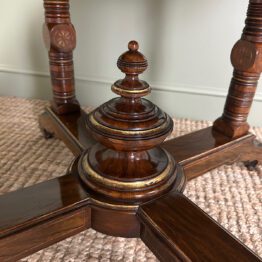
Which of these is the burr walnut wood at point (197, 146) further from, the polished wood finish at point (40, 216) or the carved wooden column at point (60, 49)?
the polished wood finish at point (40, 216)

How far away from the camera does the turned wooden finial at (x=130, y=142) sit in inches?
19.5

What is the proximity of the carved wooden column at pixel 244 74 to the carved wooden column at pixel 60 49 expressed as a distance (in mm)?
390

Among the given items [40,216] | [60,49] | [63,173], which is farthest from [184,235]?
[60,49]

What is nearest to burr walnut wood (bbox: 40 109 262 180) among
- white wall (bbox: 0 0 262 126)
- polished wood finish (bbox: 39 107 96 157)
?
polished wood finish (bbox: 39 107 96 157)

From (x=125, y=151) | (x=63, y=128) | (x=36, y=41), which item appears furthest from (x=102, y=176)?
(x=36, y=41)

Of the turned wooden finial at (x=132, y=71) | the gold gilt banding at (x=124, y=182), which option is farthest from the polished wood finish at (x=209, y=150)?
the turned wooden finial at (x=132, y=71)

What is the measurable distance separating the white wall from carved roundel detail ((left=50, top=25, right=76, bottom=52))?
33 centimetres

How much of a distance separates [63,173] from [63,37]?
1.08 feet

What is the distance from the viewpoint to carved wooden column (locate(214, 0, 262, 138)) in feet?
2.11

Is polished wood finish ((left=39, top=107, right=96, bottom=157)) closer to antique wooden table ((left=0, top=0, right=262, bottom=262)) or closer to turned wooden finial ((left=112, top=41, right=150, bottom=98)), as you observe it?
antique wooden table ((left=0, top=0, right=262, bottom=262))

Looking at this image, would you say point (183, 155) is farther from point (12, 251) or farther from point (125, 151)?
point (12, 251)

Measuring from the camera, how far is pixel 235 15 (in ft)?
3.18

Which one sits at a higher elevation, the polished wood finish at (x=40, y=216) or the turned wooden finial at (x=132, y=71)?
the turned wooden finial at (x=132, y=71)

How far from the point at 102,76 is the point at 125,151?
0.71 meters
